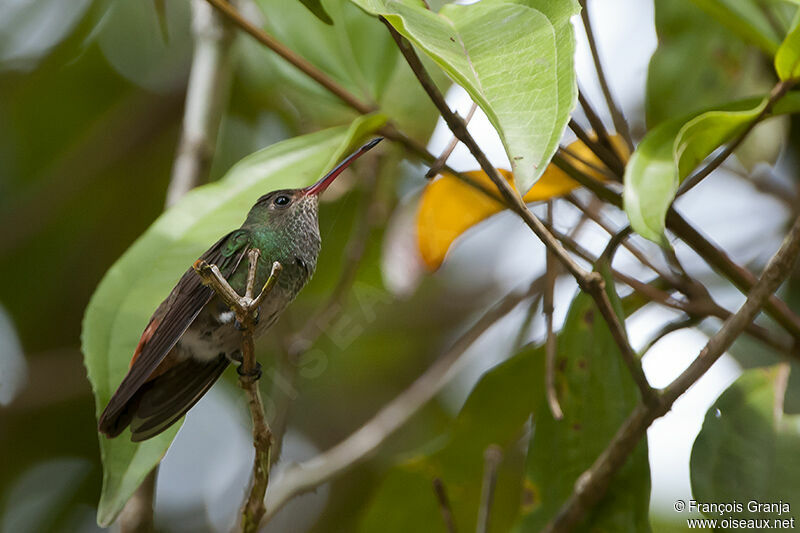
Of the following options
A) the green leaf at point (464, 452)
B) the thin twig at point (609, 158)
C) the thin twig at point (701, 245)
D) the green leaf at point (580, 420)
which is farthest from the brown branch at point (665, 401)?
the green leaf at point (464, 452)

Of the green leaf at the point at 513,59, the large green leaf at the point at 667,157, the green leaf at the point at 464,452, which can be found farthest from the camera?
the green leaf at the point at 464,452

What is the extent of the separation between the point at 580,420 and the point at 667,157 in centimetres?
54

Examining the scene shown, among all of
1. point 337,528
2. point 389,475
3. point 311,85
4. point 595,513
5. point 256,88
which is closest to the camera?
point 595,513

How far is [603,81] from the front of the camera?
75.7 inches

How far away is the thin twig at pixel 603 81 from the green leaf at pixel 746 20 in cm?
21

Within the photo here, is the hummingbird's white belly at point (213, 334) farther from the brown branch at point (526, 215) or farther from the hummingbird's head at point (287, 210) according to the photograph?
the brown branch at point (526, 215)

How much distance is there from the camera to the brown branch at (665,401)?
1.37 meters

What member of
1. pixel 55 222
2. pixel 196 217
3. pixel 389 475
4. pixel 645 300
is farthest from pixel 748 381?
pixel 55 222

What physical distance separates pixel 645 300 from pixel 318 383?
195cm

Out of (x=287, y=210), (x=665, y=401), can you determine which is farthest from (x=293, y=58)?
(x=665, y=401)

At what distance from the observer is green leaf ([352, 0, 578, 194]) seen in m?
1.01

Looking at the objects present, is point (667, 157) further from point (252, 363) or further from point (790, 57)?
point (252, 363)

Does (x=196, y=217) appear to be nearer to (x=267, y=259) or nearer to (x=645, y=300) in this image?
(x=267, y=259)

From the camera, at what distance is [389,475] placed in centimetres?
227
